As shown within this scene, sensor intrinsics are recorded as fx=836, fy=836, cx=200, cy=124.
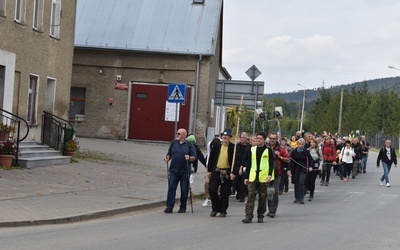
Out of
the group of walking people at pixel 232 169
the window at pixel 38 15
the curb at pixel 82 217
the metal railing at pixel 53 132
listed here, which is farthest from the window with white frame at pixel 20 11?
the curb at pixel 82 217

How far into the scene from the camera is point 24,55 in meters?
25.5

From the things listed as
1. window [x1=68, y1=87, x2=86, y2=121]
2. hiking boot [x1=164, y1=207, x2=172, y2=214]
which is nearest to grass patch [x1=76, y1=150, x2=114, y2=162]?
hiking boot [x1=164, y1=207, x2=172, y2=214]

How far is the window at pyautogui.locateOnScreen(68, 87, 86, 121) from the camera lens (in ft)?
144

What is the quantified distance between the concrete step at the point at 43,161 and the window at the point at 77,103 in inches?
714

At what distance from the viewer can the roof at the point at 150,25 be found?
43.7 meters

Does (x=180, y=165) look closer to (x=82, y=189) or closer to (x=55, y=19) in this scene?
(x=82, y=189)

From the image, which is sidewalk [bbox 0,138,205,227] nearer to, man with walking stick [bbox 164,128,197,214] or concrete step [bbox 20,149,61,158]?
concrete step [bbox 20,149,61,158]

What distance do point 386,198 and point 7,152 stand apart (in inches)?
418

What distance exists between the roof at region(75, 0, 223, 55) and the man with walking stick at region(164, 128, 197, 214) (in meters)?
25.9

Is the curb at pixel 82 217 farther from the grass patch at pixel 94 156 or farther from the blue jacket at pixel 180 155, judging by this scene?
the grass patch at pixel 94 156

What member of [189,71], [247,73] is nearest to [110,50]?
[189,71]

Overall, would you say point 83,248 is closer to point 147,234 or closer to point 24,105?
point 147,234

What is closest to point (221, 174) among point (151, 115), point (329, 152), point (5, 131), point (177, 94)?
point (177, 94)

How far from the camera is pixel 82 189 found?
19.7 m
